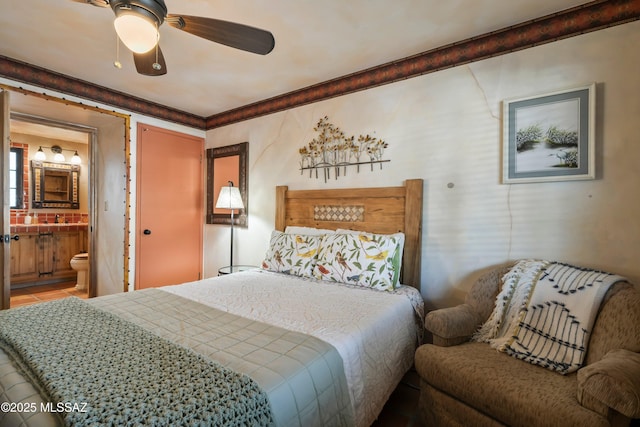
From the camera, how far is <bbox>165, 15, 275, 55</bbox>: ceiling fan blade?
4.77 feet

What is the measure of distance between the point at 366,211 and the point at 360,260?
0.56 metres

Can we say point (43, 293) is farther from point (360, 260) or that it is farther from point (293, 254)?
point (360, 260)

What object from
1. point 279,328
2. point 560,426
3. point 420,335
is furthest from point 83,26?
point 560,426

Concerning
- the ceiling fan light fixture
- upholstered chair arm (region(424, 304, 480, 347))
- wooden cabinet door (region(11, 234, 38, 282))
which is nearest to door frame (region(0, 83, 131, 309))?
wooden cabinet door (region(11, 234, 38, 282))

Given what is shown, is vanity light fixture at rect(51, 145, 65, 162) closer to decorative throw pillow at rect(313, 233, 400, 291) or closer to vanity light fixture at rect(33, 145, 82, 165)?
vanity light fixture at rect(33, 145, 82, 165)

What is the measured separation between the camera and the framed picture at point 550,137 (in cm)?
175

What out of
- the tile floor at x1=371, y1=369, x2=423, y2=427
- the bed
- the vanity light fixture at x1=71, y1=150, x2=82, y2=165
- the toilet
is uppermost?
the vanity light fixture at x1=71, y1=150, x2=82, y2=165

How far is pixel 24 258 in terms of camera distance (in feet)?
14.0

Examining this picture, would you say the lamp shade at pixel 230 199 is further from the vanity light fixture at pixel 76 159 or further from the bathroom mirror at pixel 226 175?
the vanity light fixture at pixel 76 159

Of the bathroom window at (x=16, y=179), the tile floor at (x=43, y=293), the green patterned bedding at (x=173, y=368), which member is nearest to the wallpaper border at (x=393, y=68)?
the green patterned bedding at (x=173, y=368)

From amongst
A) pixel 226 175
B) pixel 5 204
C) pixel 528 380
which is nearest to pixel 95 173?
pixel 5 204

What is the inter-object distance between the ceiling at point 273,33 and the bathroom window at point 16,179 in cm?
294

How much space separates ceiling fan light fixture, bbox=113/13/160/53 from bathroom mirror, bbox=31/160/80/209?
499 centimetres

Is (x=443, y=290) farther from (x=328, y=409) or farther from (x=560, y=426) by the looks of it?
(x=328, y=409)
